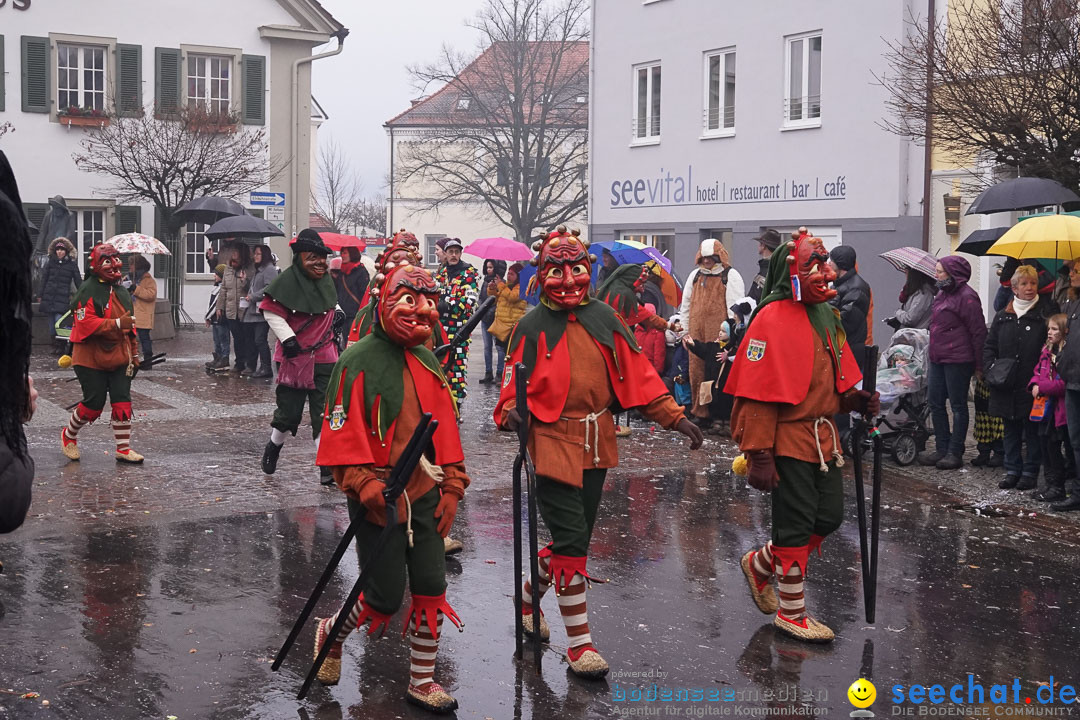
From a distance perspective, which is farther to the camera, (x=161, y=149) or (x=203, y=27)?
(x=203, y=27)

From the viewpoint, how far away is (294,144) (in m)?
30.7

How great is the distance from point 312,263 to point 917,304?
19.3ft

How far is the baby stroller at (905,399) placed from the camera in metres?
11.8

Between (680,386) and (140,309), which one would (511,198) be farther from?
(680,386)

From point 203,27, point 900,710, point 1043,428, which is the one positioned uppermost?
point 203,27

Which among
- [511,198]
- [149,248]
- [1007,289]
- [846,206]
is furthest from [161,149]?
[511,198]

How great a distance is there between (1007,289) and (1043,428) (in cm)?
209

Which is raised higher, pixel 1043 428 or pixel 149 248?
pixel 149 248

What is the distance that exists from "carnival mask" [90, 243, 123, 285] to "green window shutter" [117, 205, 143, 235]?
61.7 ft

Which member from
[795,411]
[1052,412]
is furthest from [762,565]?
[1052,412]

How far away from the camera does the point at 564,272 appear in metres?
6.16

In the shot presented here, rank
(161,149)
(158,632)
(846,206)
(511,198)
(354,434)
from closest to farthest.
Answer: (354,434)
(158,632)
(846,206)
(161,149)
(511,198)

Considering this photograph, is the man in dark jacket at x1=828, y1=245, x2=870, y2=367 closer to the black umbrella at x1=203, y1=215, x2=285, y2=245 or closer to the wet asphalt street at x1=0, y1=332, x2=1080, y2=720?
the wet asphalt street at x1=0, y1=332, x2=1080, y2=720

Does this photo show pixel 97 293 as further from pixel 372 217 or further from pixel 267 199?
pixel 372 217
